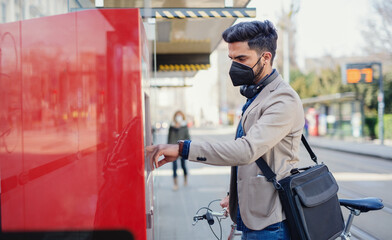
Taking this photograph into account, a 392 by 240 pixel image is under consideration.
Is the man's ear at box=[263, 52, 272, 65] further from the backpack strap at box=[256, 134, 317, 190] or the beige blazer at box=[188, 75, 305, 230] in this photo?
the backpack strap at box=[256, 134, 317, 190]

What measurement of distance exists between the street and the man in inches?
55.8

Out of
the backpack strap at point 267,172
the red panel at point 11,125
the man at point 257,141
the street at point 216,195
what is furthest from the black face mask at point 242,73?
the street at point 216,195

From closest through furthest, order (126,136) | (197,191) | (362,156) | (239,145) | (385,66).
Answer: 1. (239,145)
2. (126,136)
3. (197,191)
4. (362,156)
5. (385,66)

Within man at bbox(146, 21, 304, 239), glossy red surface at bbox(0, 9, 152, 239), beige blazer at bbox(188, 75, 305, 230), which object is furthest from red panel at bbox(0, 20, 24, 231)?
beige blazer at bbox(188, 75, 305, 230)

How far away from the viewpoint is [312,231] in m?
1.87

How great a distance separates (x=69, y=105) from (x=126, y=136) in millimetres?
341

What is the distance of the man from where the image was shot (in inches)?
69.2

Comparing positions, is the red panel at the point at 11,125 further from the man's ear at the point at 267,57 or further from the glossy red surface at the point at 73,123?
the man's ear at the point at 267,57

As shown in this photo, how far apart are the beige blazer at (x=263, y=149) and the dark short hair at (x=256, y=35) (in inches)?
7.2

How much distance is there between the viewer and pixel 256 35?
196 cm

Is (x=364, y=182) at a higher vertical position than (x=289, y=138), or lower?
lower

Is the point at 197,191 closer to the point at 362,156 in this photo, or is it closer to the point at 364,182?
the point at 364,182

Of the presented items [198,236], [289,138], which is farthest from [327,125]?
[289,138]

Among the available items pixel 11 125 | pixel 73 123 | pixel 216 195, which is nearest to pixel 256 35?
pixel 73 123
